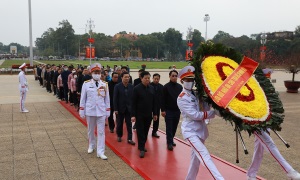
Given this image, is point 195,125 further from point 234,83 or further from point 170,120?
point 170,120

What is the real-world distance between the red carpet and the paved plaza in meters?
0.19

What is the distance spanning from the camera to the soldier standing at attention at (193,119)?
3.84 m

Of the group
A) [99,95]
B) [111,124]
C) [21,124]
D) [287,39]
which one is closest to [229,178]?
[99,95]

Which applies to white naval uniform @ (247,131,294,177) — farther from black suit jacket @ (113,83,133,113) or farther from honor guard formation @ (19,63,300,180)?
black suit jacket @ (113,83,133,113)

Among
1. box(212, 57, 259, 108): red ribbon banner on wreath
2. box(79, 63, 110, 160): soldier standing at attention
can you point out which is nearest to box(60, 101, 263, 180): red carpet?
box(79, 63, 110, 160): soldier standing at attention

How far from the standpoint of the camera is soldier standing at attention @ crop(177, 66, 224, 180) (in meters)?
3.84

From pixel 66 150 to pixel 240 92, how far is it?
4.12 m

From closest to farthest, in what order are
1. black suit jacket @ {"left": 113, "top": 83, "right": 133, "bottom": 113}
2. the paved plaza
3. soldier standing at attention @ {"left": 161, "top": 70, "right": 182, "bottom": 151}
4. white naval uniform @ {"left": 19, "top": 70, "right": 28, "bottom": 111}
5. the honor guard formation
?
the honor guard formation < the paved plaza < soldier standing at attention @ {"left": 161, "top": 70, "right": 182, "bottom": 151} < black suit jacket @ {"left": 113, "top": 83, "right": 133, "bottom": 113} < white naval uniform @ {"left": 19, "top": 70, "right": 28, "bottom": 111}

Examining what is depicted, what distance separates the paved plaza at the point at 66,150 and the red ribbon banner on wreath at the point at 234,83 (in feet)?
6.74

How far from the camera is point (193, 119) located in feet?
12.8

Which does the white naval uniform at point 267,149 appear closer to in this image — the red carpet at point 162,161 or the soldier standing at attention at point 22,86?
the red carpet at point 162,161

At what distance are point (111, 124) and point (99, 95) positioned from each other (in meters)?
2.30

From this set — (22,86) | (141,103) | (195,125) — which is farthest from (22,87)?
(195,125)

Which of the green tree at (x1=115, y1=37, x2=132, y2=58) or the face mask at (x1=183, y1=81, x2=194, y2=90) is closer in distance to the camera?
the face mask at (x1=183, y1=81, x2=194, y2=90)
